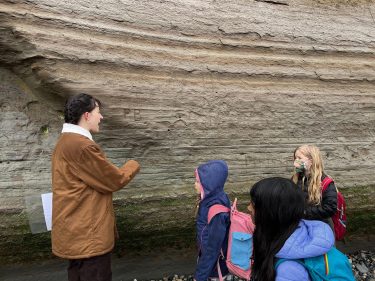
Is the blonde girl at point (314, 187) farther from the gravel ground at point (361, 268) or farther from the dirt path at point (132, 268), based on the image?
the dirt path at point (132, 268)

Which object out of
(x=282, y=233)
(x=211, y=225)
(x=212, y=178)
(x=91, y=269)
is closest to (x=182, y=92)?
(x=212, y=178)

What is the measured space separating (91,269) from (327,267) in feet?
5.71

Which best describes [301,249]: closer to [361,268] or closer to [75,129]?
[75,129]

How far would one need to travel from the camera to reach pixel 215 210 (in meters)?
2.89

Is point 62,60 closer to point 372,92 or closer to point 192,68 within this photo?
point 192,68

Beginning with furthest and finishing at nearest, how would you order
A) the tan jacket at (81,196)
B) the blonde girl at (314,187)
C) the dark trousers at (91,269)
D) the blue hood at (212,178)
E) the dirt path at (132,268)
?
the dirt path at (132,268)
the blonde girl at (314,187)
the blue hood at (212,178)
the dark trousers at (91,269)
the tan jacket at (81,196)

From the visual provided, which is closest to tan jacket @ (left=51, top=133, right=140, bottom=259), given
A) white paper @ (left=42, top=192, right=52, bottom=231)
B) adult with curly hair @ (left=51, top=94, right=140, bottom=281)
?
adult with curly hair @ (left=51, top=94, right=140, bottom=281)

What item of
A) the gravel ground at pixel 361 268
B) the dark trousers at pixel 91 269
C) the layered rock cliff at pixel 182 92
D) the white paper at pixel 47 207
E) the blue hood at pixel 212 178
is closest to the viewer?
the dark trousers at pixel 91 269

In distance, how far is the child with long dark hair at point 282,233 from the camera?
1.88 m

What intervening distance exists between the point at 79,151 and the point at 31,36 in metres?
1.41

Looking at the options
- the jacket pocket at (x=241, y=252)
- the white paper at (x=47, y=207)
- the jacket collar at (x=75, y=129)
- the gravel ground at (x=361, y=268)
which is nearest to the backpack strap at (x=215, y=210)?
the jacket pocket at (x=241, y=252)

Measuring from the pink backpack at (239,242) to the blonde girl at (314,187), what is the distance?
2.03 ft

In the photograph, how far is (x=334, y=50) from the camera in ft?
15.3

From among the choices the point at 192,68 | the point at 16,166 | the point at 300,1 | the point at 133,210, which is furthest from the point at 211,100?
the point at 16,166
